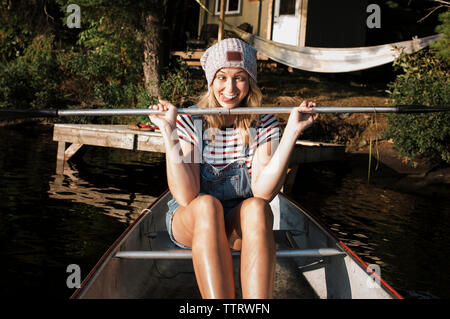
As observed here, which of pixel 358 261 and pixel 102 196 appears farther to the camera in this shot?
pixel 102 196

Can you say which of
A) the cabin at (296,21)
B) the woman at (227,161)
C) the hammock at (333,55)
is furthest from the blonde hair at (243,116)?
the cabin at (296,21)

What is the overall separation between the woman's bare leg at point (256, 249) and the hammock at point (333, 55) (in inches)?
317

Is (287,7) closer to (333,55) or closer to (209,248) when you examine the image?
(333,55)

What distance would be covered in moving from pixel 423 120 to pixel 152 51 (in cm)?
592

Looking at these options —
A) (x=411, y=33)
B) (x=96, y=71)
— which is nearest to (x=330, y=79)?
(x=411, y=33)

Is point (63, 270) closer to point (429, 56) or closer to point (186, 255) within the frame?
point (186, 255)

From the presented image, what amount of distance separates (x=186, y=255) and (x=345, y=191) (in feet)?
17.8

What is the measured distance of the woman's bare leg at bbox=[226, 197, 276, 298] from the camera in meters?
2.27

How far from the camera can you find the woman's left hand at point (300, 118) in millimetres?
2752

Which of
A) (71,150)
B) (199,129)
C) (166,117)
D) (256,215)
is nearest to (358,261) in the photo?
(256,215)

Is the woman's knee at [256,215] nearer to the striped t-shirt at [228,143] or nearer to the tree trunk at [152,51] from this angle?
the striped t-shirt at [228,143]

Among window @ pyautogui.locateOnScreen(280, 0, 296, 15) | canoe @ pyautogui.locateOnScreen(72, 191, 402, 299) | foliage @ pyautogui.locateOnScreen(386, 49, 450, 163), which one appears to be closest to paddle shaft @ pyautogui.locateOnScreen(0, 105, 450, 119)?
canoe @ pyautogui.locateOnScreen(72, 191, 402, 299)

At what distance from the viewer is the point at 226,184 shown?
115 inches

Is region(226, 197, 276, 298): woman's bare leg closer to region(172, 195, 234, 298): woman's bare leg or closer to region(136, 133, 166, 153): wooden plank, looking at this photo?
region(172, 195, 234, 298): woman's bare leg
